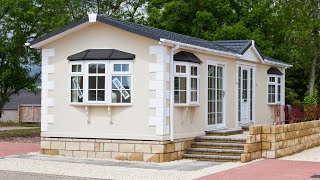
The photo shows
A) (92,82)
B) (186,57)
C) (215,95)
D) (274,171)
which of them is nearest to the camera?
(274,171)

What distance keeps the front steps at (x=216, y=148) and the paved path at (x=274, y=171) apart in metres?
0.84

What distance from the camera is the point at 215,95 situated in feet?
60.7

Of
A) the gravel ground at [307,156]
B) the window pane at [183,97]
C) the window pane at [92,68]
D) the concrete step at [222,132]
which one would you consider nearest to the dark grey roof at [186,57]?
the window pane at [183,97]

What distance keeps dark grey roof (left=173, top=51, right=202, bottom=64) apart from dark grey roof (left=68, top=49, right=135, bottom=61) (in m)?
1.25

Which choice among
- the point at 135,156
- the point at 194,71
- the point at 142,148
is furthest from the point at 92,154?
the point at 194,71

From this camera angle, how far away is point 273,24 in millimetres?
32344

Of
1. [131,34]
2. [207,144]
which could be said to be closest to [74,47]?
[131,34]

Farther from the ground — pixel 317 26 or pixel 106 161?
pixel 317 26

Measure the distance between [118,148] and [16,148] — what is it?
16.1 feet

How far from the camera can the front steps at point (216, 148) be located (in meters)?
16.0

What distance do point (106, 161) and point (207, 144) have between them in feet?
9.91

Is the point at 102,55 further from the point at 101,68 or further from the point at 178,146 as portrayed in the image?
the point at 178,146

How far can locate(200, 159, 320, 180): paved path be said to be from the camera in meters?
12.8

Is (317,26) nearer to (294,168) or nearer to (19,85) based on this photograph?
(19,85)
